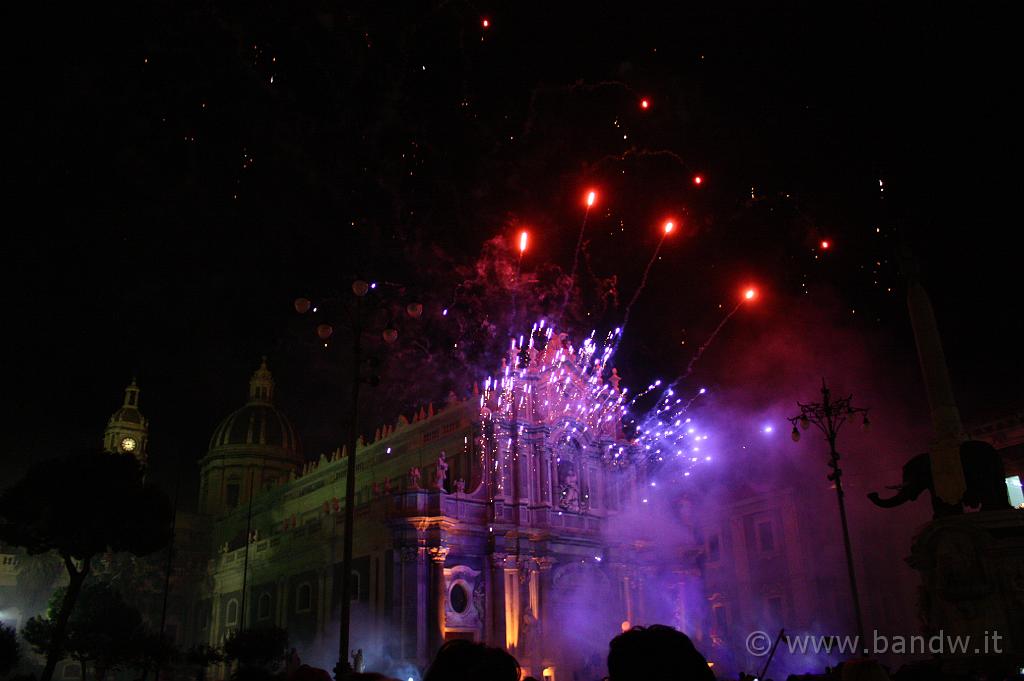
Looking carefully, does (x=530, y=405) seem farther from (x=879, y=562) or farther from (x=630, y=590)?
(x=879, y=562)

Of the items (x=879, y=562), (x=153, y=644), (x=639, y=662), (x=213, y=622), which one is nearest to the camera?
(x=639, y=662)

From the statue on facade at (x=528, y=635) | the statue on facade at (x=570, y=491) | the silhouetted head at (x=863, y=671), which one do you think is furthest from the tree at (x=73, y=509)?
the silhouetted head at (x=863, y=671)

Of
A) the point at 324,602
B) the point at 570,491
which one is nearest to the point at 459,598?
the point at 324,602

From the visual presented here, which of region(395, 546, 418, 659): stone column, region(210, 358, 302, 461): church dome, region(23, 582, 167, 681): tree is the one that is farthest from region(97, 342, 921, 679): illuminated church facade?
region(210, 358, 302, 461): church dome

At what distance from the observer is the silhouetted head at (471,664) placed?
3270 mm

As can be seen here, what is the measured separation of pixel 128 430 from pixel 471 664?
265 ft

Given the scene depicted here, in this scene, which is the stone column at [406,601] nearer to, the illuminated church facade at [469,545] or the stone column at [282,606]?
the illuminated church facade at [469,545]

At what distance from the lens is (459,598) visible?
3616 cm

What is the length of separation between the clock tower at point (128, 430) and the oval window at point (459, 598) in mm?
48916

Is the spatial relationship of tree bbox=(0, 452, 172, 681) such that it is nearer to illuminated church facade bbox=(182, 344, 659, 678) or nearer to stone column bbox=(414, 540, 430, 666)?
illuminated church facade bbox=(182, 344, 659, 678)

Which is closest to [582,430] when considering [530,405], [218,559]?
[530,405]

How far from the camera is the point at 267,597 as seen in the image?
46656 millimetres

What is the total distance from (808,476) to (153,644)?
35188mm

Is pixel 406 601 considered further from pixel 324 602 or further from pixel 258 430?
pixel 258 430
